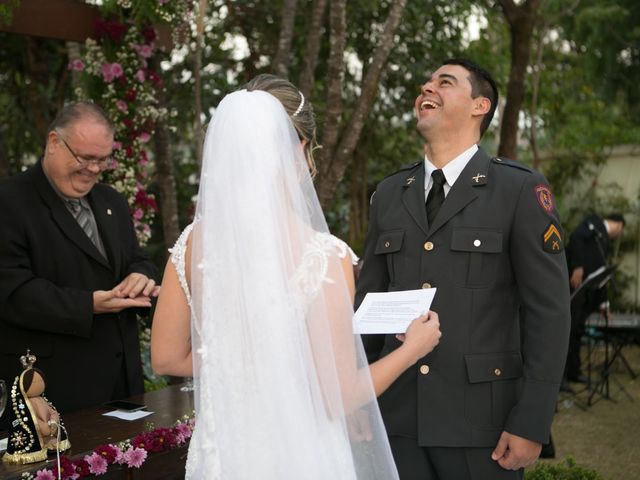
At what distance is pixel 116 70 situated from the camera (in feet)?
17.5

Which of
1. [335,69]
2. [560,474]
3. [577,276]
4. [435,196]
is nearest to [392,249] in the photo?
[435,196]

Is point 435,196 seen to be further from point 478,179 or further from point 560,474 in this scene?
point 560,474

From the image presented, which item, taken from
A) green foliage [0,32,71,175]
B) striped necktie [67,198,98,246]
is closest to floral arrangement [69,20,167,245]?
striped necktie [67,198,98,246]

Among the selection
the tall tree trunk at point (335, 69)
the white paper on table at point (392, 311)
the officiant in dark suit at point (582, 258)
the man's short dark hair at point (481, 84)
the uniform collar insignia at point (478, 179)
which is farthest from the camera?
the officiant in dark suit at point (582, 258)

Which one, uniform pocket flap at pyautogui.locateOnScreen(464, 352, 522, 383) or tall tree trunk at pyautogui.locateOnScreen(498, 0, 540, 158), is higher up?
tall tree trunk at pyautogui.locateOnScreen(498, 0, 540, 158)

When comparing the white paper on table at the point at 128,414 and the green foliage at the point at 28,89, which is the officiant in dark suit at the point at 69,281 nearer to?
the white paper on table at the point at 128,414

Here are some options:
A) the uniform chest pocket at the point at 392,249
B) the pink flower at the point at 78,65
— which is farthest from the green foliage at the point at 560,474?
the pink flower at the point at 78,65

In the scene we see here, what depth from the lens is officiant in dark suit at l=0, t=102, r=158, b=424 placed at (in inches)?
129

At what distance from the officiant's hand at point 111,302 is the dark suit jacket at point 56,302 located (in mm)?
33

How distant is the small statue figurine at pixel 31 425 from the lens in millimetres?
2389

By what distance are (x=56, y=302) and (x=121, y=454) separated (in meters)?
0.98

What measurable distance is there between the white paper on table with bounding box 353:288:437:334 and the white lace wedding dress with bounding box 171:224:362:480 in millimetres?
305

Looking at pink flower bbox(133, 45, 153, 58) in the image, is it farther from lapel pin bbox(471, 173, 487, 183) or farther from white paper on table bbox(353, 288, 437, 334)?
white paper on table bbox(353, 288, 437, 334)

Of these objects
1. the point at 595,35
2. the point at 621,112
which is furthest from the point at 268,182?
the point at 621,112
